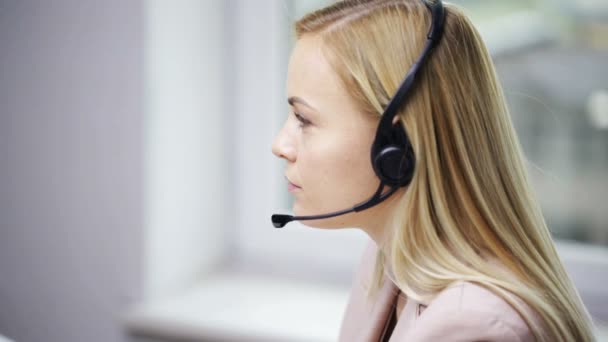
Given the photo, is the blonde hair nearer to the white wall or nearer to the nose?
the nose

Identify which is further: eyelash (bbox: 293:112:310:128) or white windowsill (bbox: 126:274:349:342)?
white windowsill (bbox: 126:274:349:342)

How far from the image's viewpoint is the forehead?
2.68ft

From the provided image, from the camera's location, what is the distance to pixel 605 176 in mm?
1563

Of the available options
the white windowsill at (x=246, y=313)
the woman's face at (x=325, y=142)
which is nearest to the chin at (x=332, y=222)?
the woman's face at (x=325, y=142)

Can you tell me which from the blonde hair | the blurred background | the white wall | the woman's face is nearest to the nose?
the woman's face

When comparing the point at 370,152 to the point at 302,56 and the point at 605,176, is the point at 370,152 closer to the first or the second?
the point at 302,56

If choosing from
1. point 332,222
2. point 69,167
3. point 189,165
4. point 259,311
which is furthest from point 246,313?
point 332,222

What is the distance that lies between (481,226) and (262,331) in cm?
82

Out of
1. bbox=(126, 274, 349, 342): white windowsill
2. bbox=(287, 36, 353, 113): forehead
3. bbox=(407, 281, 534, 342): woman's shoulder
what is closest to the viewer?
bbox=(407, 281, 534, 342): woman's shoulder

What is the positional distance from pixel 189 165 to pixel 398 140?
3.35ft

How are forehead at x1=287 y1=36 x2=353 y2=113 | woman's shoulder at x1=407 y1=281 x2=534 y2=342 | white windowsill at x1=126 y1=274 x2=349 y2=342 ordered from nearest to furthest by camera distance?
1. woman's shoulder at x1=407 y1=281 x2=534 y2=342
2. forehead at x1=287 y1=36 x2=353 y2=113
3. white windowsill at x1=126 y1=274 x2=349 y2=342

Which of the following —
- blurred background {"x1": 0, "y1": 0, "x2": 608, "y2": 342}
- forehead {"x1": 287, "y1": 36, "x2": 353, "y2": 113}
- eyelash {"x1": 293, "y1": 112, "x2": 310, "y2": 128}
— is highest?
forehead {"x1": 287, "y1": 36, "x2": 353, "y2": 113}

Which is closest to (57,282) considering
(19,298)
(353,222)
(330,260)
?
(19,298)

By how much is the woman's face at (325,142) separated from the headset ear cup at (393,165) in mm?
37
